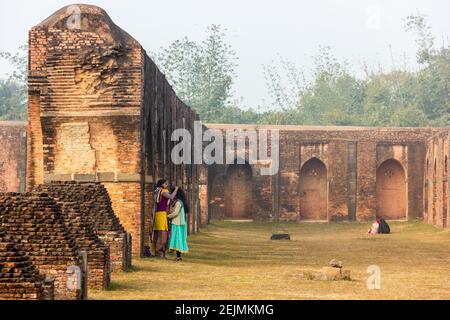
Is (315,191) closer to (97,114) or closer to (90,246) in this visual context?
(97,114)

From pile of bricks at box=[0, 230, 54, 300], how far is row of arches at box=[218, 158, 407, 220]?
92.7ft

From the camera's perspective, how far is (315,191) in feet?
121

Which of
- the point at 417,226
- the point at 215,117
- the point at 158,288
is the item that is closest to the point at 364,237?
the point at 417,226

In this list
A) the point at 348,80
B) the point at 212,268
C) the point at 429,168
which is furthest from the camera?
the point at 348,80

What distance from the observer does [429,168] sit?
34281 mm

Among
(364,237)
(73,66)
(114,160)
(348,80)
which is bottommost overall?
(364,237)

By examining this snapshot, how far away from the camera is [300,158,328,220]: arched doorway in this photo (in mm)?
36594

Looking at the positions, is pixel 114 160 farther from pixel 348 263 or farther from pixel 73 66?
pixel 348 263

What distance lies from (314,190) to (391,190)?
271 centimetres

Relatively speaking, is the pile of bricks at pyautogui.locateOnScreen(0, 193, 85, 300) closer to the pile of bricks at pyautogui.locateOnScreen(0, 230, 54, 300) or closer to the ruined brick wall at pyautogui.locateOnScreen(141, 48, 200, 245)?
the pile of bricks at pyautogui.locateOnScreen(0, 230, 54, 300)

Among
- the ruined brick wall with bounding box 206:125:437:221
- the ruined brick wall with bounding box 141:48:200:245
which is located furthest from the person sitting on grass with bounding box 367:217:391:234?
the ruined brick wall with bounding box 206:125:437:221

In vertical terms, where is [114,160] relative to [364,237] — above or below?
above

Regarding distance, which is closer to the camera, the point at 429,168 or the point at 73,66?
the point at 73,66
